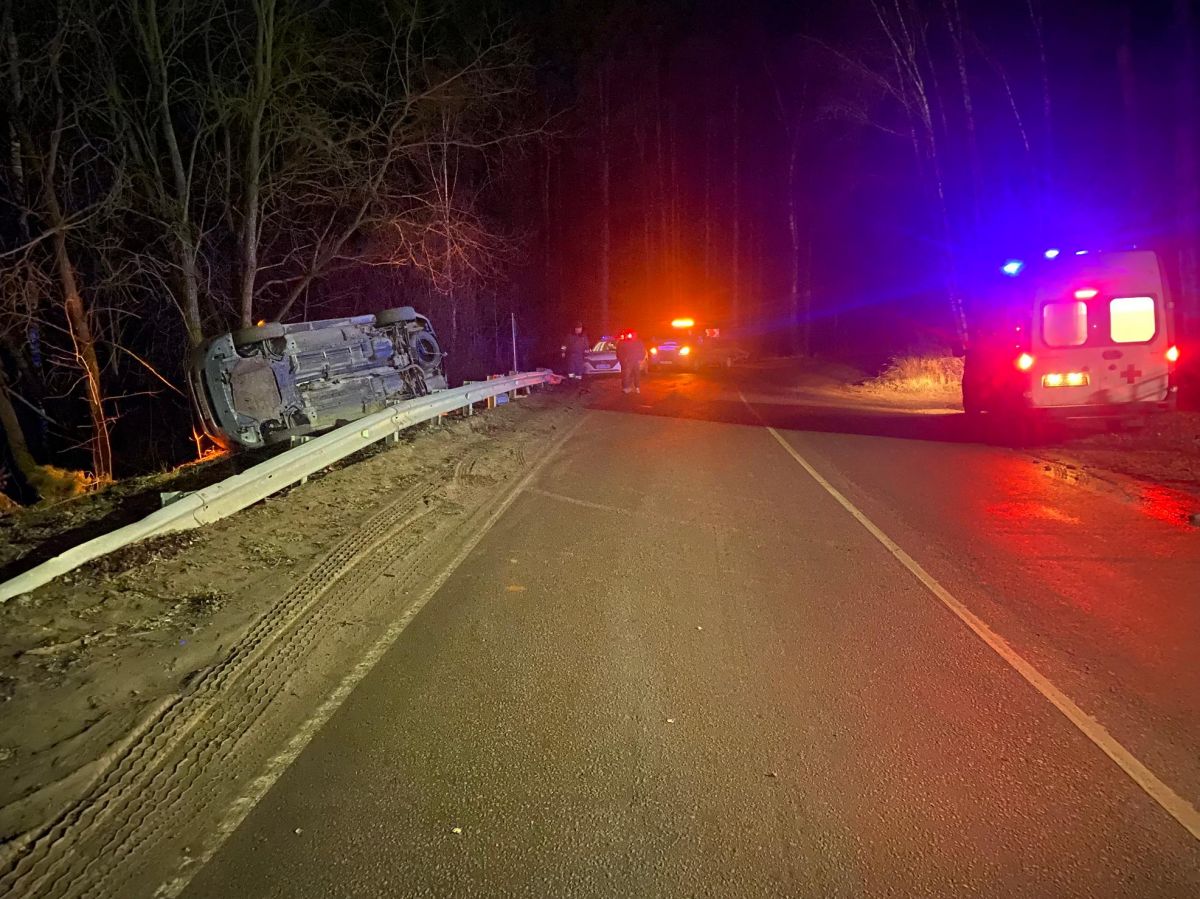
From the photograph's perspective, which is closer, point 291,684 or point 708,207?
point 291,684

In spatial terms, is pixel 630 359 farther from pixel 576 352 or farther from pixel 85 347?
pixel 85 347

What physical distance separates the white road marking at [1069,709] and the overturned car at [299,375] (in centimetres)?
830

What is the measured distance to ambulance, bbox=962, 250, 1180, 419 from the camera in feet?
37.6

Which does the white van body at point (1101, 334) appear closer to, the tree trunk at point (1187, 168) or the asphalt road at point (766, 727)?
the asphalt road at point (766, 727)

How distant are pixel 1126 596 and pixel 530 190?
122 feet

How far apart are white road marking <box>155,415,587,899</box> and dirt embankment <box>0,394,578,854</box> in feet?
0.58

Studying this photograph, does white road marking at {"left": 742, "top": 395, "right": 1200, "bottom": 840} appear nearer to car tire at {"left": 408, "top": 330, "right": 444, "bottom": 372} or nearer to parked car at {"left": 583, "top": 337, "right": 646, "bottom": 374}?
car tire at {"left": 408, "top": 330, "right": 444, "bottom": 372}

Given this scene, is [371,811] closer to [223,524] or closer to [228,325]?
[223,524]

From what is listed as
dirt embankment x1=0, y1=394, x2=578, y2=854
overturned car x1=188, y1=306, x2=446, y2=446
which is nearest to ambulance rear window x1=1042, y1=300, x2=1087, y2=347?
dirt embankment x1=0, y1=394, x2=578, y2=854

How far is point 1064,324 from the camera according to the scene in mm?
11680

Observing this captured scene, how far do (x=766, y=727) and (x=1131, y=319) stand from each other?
414 inches

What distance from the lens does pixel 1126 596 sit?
5.79m

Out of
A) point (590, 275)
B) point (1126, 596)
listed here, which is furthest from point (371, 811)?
point (590, 275)

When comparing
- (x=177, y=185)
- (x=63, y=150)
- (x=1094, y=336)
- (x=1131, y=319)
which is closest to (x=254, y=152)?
(x=177, y=185)
